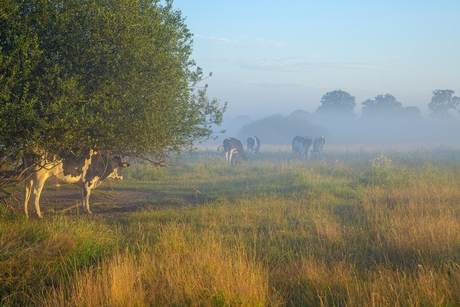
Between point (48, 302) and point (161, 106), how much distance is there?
19.1 ft

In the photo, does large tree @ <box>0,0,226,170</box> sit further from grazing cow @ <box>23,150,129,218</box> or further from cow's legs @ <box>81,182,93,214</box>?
cow's legs @ <box>81,182,93,214</box>

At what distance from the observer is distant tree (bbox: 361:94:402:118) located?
93.2 meters

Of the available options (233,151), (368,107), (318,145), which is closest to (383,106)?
(368,107)

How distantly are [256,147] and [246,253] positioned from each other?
3276 centimetres

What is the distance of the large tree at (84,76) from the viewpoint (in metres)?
7.54

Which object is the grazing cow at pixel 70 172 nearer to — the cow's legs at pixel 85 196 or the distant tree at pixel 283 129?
the cow's legs at pixel 85 196

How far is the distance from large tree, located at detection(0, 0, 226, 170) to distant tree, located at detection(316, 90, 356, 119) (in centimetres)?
8931

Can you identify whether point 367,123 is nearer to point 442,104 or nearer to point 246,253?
point 442,104

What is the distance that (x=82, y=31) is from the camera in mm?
8445

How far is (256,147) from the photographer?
1545 inches

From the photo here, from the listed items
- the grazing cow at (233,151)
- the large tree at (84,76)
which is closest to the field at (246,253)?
the large tree at (84,76)

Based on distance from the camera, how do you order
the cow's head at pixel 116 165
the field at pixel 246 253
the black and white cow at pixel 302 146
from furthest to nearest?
the black and white cow at pixel 302 146 < the cow's head at pixel 116 165 < the field at pixel 246 253

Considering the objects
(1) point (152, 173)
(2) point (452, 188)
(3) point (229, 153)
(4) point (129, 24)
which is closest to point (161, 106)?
(4) point (129, 24)

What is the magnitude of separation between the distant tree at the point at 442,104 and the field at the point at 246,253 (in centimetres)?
7226
